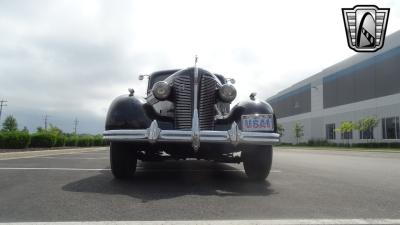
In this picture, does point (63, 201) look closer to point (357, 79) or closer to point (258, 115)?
point (258, 115)

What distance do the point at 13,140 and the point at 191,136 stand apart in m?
20.2

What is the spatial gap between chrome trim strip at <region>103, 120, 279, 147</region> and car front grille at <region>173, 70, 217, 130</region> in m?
0.66

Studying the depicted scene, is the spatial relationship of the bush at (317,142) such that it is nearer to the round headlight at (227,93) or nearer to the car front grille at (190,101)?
the round headlight at (227,93)

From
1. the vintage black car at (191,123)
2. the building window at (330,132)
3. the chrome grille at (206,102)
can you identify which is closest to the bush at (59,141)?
the vintage black car at (191,123)

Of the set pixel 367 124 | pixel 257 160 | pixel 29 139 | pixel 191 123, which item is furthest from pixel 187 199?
pixel 367 124

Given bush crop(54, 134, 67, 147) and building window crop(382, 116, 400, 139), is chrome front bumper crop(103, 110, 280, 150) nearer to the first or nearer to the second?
bush crop(54, 134, 67, 147)

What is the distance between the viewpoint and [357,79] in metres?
53.5

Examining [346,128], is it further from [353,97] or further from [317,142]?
[317,142]

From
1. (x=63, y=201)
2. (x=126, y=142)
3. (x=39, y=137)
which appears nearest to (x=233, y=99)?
(x=126, y=142)

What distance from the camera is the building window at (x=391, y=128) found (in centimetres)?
4453

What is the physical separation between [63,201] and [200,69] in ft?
10.1

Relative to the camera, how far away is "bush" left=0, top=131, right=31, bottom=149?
23359 mm

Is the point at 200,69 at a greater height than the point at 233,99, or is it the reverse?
the point at 200,69

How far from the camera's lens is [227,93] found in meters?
7.00
